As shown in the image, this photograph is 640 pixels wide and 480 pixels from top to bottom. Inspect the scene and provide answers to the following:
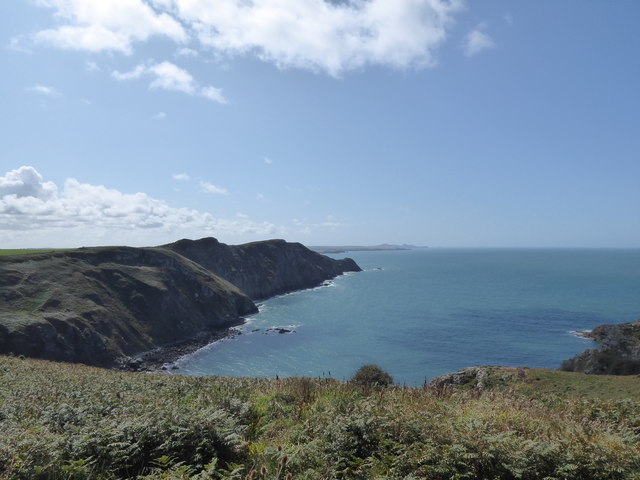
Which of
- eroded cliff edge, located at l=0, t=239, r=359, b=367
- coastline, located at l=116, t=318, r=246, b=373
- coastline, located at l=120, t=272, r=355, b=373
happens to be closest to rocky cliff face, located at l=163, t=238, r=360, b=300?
eroded cliff edge, located at l=0, t=239, r=359, b=367

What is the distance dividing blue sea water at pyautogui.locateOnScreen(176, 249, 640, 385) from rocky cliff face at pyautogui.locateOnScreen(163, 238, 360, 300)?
474 inches

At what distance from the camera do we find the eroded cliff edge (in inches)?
2527

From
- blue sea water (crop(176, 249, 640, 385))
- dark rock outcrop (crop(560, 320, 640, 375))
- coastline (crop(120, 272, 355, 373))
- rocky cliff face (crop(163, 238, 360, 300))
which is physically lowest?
coastline (crop(120, 272, 355, 373))

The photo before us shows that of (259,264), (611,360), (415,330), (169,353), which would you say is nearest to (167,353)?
(169,353)

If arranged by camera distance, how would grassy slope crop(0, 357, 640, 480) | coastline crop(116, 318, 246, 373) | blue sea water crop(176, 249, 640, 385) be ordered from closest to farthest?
grassy slope crop(0, 357, 640, 480), coastline crop(116, 318, 246, 373), blue sea water crop(176, 249, 640, 385)

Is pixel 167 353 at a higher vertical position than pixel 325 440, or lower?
lower

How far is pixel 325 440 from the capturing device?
720cm

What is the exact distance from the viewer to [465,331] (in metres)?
86.9

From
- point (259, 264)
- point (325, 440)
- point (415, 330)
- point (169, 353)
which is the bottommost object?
point (169, 353)

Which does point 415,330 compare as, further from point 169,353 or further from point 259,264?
point 259,264

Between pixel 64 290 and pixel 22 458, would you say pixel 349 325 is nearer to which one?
pixel 64 290

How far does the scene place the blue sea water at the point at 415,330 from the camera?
6600 cm

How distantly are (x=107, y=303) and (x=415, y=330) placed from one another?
231ft

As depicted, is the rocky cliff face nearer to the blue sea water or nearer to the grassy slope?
the blue sea water
